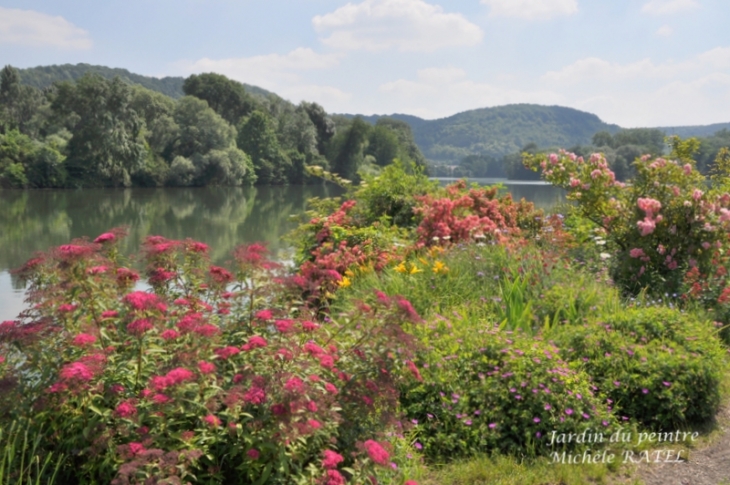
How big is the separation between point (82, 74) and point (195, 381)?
143 m

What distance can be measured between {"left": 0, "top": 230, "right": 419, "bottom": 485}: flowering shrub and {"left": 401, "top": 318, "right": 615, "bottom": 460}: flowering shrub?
69 centimetres

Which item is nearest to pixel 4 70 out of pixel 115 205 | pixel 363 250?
pixel 115 205

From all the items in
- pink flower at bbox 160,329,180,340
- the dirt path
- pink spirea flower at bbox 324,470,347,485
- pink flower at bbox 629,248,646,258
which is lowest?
the dirt path

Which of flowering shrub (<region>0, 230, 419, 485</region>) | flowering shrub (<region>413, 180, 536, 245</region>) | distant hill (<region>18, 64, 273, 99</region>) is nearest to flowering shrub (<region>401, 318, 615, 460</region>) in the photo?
flowering shrub (<region>0, 230, 419, 485</region>)

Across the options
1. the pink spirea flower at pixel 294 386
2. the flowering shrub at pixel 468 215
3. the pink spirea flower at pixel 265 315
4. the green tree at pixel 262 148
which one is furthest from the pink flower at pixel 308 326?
the green tree at pixel 262 148

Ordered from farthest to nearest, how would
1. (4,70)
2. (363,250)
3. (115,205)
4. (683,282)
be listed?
(4,70) → (115,205) → (363,250) → (683,282)

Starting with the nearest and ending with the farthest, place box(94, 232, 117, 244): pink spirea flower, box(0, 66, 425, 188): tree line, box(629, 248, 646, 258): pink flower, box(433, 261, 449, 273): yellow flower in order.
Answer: box(94, 232, 117, 244): pink spirea flower → box(433, 261, 449, 273): yellow flower → box(629, 248, 646, 258): pink flower → box(0, 66, 425, 188): tree line

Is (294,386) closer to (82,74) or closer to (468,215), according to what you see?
(468,215)

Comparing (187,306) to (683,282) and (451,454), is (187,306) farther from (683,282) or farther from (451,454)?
(683,282)

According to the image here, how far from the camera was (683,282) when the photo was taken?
235 inches

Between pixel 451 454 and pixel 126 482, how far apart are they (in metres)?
1.93

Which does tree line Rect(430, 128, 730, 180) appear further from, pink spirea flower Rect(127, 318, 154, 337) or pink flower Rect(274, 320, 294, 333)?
pink spirea flower Rect(127, 318, 154, 337)

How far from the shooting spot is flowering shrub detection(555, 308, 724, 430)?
3.76 meters

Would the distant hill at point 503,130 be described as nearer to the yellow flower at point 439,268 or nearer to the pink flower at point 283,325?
the yellow flower at point 439,268
